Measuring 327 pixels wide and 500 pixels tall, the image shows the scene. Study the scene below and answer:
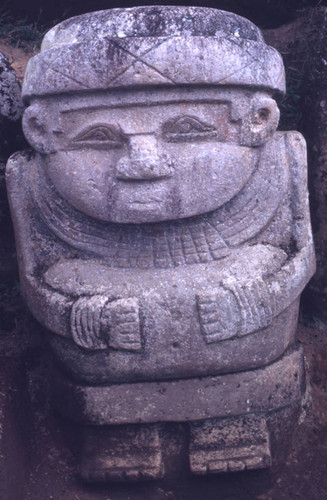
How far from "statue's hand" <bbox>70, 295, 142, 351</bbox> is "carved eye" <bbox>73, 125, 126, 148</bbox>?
69 cm

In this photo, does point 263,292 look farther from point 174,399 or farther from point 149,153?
point 149,153

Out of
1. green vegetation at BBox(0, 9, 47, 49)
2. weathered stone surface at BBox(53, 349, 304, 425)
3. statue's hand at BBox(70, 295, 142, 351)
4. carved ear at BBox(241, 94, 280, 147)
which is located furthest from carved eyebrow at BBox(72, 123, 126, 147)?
green vegetation at BBox(0, 9, 47, 49)

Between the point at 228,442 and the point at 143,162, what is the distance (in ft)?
4.50

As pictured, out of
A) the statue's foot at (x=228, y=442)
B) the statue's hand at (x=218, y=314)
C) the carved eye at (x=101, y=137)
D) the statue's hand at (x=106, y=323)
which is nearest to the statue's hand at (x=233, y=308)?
the statue's hand at (x=218, y=314)

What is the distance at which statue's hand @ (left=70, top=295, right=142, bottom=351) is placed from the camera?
2.34 m

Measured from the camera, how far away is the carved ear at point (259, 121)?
2389 mm

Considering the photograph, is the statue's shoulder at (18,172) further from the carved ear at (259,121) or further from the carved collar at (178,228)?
the carved ear at (259,121)

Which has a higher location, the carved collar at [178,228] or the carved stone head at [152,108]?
the carved stone head at [152,108]

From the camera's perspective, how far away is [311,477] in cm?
255

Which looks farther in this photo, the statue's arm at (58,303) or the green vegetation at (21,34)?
the green vegetation at (21,34)

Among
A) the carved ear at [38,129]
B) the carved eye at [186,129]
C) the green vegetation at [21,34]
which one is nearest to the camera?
the carved eye at [186,129]

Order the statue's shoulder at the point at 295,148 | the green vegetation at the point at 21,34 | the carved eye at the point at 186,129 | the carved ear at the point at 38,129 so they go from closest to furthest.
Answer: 1. the carved eye at the point at 186,129
2. the carved ear at the point at 38,129
3. the statue's shoulder at the point at 295,148
4. the green vegetation at the point at 21,34

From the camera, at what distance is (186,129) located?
2332mm

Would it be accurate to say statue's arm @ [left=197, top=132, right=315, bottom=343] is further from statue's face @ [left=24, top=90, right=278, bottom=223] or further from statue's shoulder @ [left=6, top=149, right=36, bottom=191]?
statue's shoulder @ [left=6, top=149, right=36, bottom=191]
